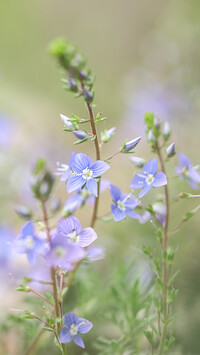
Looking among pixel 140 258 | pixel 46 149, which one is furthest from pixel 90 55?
pixel 140 258

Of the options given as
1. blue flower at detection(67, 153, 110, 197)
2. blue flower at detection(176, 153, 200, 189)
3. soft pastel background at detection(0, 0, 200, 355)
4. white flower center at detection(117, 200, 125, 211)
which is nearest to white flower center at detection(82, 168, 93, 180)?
blue flower at detection(67, 153, 110, 197)

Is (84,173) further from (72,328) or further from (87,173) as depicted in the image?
(72,328)

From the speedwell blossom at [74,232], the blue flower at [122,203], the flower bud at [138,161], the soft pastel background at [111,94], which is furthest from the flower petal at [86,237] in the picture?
the soft pastel background at [111,94]

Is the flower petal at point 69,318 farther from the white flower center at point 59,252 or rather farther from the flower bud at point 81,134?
the flower bud at point 81,134

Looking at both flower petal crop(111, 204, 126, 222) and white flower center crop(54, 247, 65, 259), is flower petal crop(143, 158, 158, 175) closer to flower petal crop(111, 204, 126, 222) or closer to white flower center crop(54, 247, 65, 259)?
flower petal crop(111, 204, 126, 222)

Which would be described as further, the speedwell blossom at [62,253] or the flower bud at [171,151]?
the flower bud at [171,151]

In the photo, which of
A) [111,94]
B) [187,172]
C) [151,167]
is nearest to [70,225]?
[151,167]

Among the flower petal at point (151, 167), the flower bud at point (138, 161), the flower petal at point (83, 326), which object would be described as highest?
the flower petal at point (151, 167)

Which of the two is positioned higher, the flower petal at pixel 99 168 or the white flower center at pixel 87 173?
the flower petal at pixel 99 168
